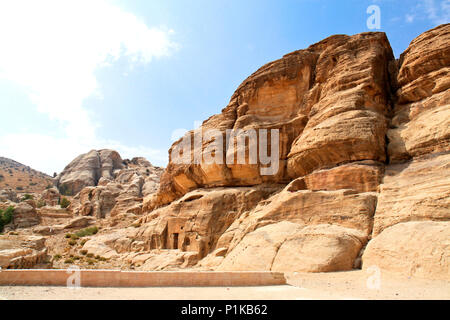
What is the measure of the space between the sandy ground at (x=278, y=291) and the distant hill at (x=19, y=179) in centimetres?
9718

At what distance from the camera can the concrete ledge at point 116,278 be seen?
945cm

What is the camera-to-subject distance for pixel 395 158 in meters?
16.5

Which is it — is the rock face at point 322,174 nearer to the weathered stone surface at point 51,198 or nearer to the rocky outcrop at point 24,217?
the rocky outcrop at point 24,217

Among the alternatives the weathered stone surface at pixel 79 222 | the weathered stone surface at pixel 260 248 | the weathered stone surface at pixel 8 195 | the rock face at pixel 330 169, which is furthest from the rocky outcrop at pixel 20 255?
the weathered stone surface at pixel 8 195

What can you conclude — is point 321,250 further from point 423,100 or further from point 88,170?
point 88,170

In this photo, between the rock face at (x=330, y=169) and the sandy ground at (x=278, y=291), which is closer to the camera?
the sandy ground at (x=278, y=291)

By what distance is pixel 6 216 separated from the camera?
135 ft

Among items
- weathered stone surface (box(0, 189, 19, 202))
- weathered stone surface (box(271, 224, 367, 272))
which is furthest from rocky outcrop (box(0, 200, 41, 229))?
weathered stone surface (box(271, 224, 367, 272))

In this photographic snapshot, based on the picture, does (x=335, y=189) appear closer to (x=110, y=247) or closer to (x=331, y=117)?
(x=331, y=117)
